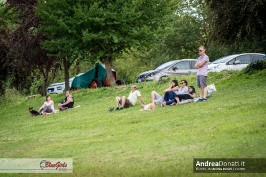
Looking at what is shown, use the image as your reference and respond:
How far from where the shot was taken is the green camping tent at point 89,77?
3900 cm

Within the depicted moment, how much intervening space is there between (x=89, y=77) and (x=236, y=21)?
16435mm

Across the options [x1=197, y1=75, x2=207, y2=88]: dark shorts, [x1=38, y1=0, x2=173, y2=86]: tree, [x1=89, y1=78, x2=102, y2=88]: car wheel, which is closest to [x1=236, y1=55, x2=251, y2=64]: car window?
[x1=38, y1=0, x2=173, y2=86]: tree

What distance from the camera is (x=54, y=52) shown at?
37.2 meters

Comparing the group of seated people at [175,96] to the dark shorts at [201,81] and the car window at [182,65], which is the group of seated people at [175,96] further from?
the car window at [182,65]

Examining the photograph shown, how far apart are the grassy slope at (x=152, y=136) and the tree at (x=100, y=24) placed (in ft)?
28.8

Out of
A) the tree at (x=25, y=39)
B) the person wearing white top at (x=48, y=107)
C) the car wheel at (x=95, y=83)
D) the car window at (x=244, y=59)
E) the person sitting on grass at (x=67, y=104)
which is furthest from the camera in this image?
the car wheel at (x=95, y=83)

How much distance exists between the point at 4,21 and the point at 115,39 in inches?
415

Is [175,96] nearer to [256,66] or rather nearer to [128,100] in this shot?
[128,100]

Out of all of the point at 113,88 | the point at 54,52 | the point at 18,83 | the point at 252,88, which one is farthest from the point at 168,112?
the point at 18,83

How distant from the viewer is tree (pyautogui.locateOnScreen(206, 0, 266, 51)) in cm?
2416

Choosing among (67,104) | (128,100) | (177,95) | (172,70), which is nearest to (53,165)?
(177,95)

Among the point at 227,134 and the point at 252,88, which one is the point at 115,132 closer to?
the point at 227,134

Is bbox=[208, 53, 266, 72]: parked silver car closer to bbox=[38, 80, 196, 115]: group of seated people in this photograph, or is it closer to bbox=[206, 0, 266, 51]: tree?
bbox=[206, 0, 266, 51]: tree

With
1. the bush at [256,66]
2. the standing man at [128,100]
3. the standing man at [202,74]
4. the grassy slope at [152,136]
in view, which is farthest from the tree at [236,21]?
the standing man at [128,100]
